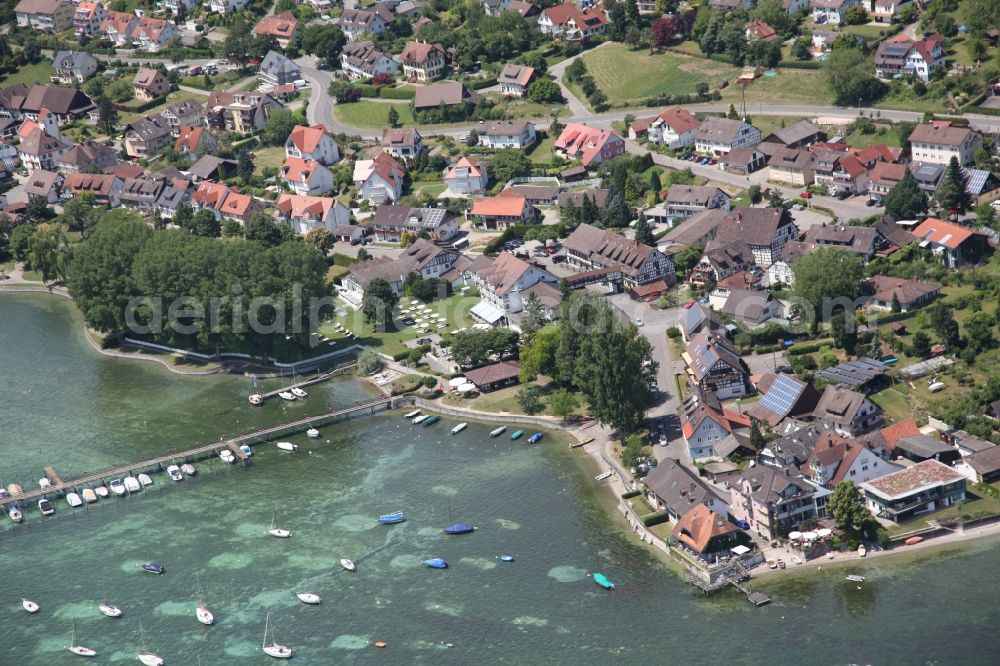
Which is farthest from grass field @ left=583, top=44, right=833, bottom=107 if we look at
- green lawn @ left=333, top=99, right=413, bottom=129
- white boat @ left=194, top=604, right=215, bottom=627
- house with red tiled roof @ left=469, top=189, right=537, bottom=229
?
white boat @ left=194, top=604, right=215, bottom=627

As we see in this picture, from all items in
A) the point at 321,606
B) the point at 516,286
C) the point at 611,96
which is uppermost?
the point at 611,96

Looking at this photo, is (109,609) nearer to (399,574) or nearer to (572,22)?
(399,574)

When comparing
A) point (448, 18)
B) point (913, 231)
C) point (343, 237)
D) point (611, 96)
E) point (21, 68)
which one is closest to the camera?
point (913, 231)

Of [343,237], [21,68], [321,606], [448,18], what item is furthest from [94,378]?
[21,68]

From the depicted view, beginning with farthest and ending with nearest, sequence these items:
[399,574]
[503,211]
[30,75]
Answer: [30,75] → [503,211] → [399,574]

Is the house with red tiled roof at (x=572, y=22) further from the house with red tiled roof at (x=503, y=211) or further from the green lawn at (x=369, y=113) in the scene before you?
the house with red tiled roof at (x=503, y=211)

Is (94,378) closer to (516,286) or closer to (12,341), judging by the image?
(12,341)

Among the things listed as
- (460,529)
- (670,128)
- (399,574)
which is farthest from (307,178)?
(399,574)

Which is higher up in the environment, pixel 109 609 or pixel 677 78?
pixel 677 78
